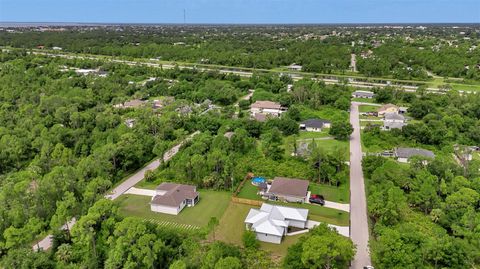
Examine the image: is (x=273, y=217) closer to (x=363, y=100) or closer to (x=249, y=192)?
(x=249, y=192)

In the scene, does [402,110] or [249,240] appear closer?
[249,240]

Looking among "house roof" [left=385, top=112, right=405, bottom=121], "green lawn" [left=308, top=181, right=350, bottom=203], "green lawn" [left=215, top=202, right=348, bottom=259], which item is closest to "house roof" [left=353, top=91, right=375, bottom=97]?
"house roof" [left=385, top=112, right=405, bottom=121]

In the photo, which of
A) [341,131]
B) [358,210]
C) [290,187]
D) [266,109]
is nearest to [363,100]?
[266,109]

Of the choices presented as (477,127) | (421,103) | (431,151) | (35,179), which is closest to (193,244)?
(35,179)

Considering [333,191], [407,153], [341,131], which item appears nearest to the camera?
[333,191]

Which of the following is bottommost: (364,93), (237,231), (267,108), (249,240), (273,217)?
(237,231)

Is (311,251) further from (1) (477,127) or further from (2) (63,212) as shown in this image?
(1) (477,127)

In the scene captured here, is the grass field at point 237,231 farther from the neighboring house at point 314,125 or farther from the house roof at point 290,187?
the neighboring house at point 314,125

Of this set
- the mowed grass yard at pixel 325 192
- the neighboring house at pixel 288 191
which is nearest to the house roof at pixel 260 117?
the mowed grass yard at pixel 325 192
